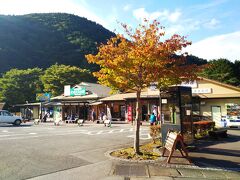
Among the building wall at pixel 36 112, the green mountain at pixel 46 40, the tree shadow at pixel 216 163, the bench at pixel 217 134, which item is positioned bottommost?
the tree shadow at pixel 216 163

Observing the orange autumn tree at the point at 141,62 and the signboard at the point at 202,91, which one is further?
the signboard at the point at 202,91

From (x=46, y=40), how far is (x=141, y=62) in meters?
84.5

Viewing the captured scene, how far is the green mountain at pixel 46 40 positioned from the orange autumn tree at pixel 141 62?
55656 millimetres

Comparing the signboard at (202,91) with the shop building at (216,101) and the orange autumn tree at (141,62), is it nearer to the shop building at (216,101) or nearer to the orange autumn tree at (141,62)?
the shop building at (216,101)

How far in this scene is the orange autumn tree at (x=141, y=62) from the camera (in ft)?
28.4

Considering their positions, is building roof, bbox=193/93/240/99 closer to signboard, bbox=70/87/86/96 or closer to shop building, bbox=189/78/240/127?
shop building, bbox=189/78/240/127

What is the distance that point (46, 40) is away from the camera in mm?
85938

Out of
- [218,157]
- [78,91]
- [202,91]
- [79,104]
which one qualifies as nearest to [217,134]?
[218,157]

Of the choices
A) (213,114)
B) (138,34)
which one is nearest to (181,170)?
(138,34)

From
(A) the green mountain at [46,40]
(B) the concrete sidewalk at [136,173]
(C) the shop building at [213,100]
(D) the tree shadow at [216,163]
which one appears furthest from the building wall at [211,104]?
(A) the green mountain at [46,40]

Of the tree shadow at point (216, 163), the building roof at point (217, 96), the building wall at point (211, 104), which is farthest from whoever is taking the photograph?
the building wall at point (211, 104)

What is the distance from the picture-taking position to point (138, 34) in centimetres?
934

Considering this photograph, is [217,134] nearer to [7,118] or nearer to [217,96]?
[217,96]

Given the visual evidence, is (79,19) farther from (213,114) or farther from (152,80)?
(152,80)
